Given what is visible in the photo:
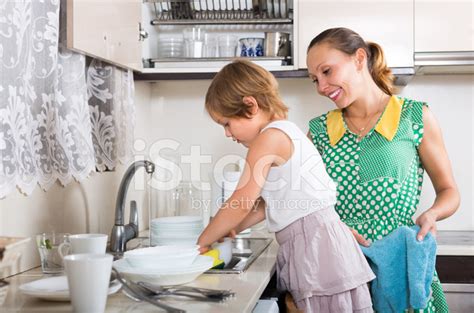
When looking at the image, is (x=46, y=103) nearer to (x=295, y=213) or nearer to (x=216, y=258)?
(x=216, y=258)

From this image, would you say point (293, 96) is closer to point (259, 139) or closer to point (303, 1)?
point (303, 1)

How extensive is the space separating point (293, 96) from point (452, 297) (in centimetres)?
101

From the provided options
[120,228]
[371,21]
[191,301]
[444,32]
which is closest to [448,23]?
[444,32]

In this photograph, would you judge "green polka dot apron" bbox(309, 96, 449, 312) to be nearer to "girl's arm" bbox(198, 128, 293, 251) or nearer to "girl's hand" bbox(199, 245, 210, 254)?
"girl's arm" bbox(198, 128, 293, 251)

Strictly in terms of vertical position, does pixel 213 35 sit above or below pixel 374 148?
above

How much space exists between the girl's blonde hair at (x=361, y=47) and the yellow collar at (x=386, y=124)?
0.25 feet

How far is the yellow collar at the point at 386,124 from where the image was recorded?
2.00m

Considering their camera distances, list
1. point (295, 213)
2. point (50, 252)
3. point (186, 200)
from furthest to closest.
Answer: point (186, 200), point (295, 213), point (50, 252)

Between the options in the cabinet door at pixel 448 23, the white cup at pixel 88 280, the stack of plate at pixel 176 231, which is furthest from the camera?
the cabinet door at pixel 448 23

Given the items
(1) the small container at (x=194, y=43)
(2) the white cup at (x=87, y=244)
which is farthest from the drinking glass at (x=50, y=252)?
(1) the small container at (x=194, y=43)

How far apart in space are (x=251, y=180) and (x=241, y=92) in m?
0.24

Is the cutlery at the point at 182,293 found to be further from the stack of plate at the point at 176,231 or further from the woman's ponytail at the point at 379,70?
the woman's ponytail at the point at 379,70

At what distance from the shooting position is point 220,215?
171 cm

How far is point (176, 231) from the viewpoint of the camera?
1.91 m
